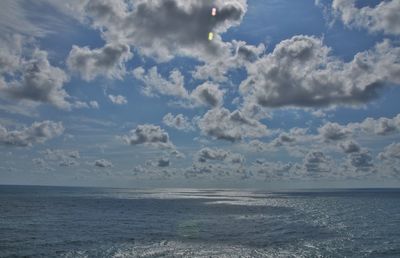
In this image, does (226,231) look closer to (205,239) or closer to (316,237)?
(205,239)

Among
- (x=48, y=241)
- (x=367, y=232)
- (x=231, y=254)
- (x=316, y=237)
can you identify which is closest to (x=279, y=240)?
(x=316, y=237)

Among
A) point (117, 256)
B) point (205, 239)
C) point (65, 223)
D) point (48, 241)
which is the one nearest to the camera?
point (117, 256)

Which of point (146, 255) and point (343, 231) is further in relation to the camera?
point (343, 231)

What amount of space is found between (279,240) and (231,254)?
537 inches

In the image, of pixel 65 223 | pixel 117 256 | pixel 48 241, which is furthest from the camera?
pixel 65 223

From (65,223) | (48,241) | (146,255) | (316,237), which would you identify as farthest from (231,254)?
(65,223)

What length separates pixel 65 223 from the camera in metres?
85.9

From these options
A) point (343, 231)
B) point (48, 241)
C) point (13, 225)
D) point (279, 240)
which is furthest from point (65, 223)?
point (343, 231)

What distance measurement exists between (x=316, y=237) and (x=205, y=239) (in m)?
17.5

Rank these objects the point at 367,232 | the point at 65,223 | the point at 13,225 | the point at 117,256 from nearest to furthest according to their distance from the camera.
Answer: the point at 117,256 < the point at 367,232 < the point at 13,225 < the point at 65,223

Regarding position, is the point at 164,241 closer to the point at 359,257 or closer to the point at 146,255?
the point at 146,255

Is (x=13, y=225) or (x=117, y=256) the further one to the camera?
(x=13, y=225)

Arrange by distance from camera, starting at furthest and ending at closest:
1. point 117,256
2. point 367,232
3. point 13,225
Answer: point 13,225 → point 367,232 → point 117,256

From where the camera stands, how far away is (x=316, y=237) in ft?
223
